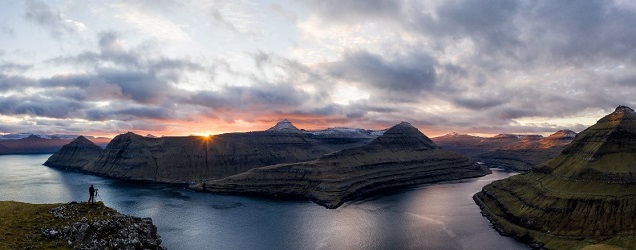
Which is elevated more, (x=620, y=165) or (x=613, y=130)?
(x=613, y=130)

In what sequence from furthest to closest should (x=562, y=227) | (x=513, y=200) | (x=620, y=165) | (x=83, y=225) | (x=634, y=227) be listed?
(x=513, y=200) → (x=620, y=165) → (x=562, y=227) → (x=634, y=227) → (x=83, y=225)

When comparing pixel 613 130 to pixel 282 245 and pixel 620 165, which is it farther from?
pixel 282 245

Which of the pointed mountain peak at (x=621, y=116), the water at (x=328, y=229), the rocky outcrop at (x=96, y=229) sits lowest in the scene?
the water at (x=328, y=229)

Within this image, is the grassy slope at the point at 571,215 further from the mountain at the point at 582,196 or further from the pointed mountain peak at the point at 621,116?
the pointed mountain peak at the point at 621,116

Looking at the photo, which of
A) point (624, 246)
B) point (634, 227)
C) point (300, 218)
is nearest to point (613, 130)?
point (634, 227)

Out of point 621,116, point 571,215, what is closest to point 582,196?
point 571,215

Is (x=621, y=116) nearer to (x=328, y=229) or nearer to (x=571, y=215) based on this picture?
(x=571, y=215)

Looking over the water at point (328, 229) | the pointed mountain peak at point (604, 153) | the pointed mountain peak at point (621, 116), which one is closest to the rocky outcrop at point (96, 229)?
the water at point (328, 229)
